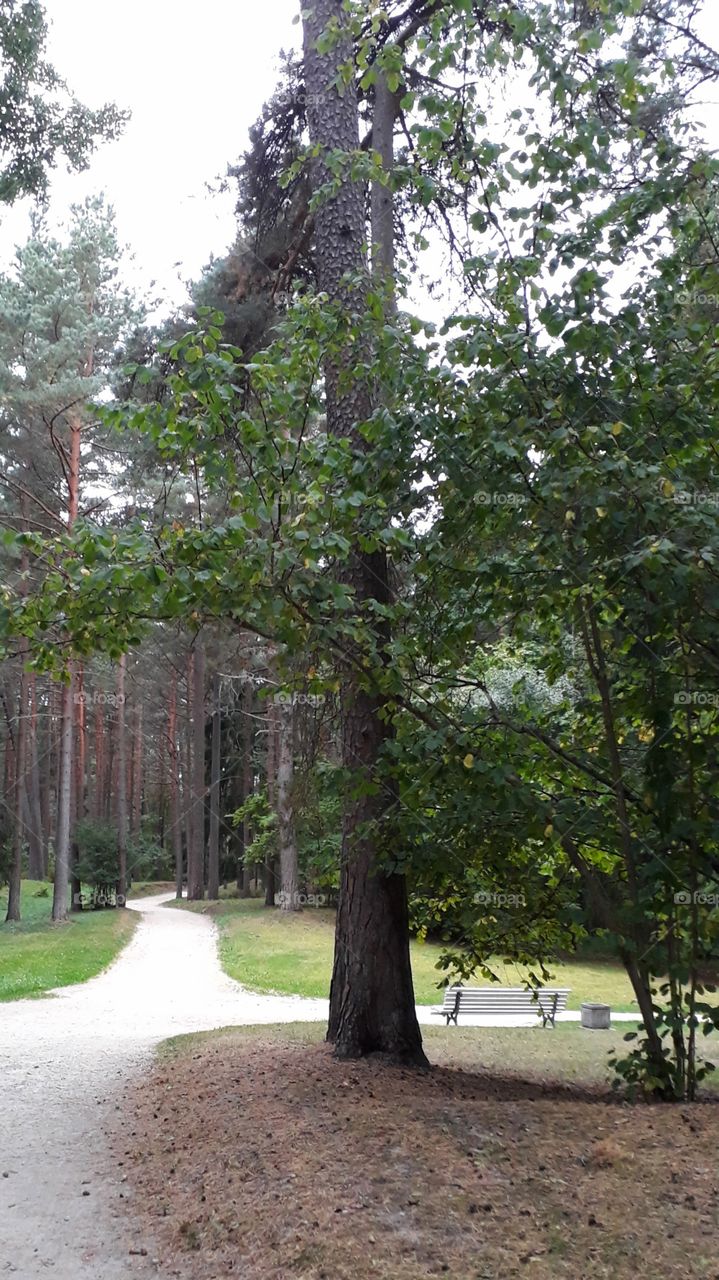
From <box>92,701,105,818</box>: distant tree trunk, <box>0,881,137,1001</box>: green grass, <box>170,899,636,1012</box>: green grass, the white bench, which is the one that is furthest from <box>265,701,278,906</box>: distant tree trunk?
<box>92,701,105,818</box>: distant tree trunk

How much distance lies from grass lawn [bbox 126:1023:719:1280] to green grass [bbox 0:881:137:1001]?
854 centimetres

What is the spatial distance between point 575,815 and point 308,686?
71.5 inches

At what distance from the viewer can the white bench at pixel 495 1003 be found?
481 inches

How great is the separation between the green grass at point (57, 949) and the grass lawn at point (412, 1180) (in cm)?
854

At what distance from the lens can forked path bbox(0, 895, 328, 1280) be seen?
4.22m

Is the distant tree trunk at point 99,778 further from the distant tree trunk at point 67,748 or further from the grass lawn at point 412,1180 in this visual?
the grass lawn at point 412,1180

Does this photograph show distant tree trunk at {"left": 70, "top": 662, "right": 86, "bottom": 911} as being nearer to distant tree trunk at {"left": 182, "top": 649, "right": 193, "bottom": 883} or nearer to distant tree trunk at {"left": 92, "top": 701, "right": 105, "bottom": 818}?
distant tree trunk at {"left": 92, "top": 701, "right": 105, "bottom": 818}

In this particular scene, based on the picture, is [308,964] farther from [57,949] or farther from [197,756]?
[197,756]

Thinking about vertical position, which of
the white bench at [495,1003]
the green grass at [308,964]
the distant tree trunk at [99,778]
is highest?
the distant tree trunk at [99,778]

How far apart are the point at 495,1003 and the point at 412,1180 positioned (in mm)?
9643

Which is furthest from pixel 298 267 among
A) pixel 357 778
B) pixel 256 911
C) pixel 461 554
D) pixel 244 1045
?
pixel 256 911

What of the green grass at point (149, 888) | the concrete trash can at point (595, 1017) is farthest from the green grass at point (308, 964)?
the green grass at point (149, 888)

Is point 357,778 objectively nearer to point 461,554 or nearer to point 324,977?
point 461,554

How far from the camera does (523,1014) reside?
13.8m
